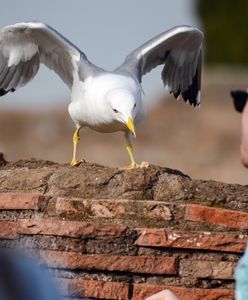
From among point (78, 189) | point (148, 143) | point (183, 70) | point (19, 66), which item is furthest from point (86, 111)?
point (148, 143)

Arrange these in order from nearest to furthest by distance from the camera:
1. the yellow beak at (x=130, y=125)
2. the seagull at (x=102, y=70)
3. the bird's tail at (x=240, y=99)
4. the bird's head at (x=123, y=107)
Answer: the bird's tail at (x=240, y=99)
the yellow beak at (x=130, y=125)
the bird's head at (x=123, y=107)
the seagull at (x=102, y=70)

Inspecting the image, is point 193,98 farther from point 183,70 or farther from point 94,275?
point 94,275

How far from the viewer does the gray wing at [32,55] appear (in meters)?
6.84

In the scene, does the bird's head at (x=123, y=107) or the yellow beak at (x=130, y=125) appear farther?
the bird's head at (x=123, y=107)

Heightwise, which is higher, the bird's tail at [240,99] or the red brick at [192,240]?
the bird's tail at [240,99]

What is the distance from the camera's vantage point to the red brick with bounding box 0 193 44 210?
4.32 metres

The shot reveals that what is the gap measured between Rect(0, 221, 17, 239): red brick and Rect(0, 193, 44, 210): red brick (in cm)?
7

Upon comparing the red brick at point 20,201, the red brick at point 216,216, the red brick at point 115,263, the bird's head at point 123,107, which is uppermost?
the bird's head at point 123,107

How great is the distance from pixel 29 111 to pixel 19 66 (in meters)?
15.2

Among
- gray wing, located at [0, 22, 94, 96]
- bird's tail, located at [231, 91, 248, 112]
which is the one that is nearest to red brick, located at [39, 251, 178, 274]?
bird's tail, located at [231, 91, 248, 112]

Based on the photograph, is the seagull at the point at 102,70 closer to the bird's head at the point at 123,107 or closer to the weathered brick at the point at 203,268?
the bird's head at the point at 123,107

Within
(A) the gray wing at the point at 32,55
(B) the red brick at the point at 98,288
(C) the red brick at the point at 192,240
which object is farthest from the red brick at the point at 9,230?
(A) the gray wing at the point at 32,55

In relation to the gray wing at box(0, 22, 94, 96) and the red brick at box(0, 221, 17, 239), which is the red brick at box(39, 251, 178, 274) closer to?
the red brick at box(0, 221, 17, 239)

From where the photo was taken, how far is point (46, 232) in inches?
166
